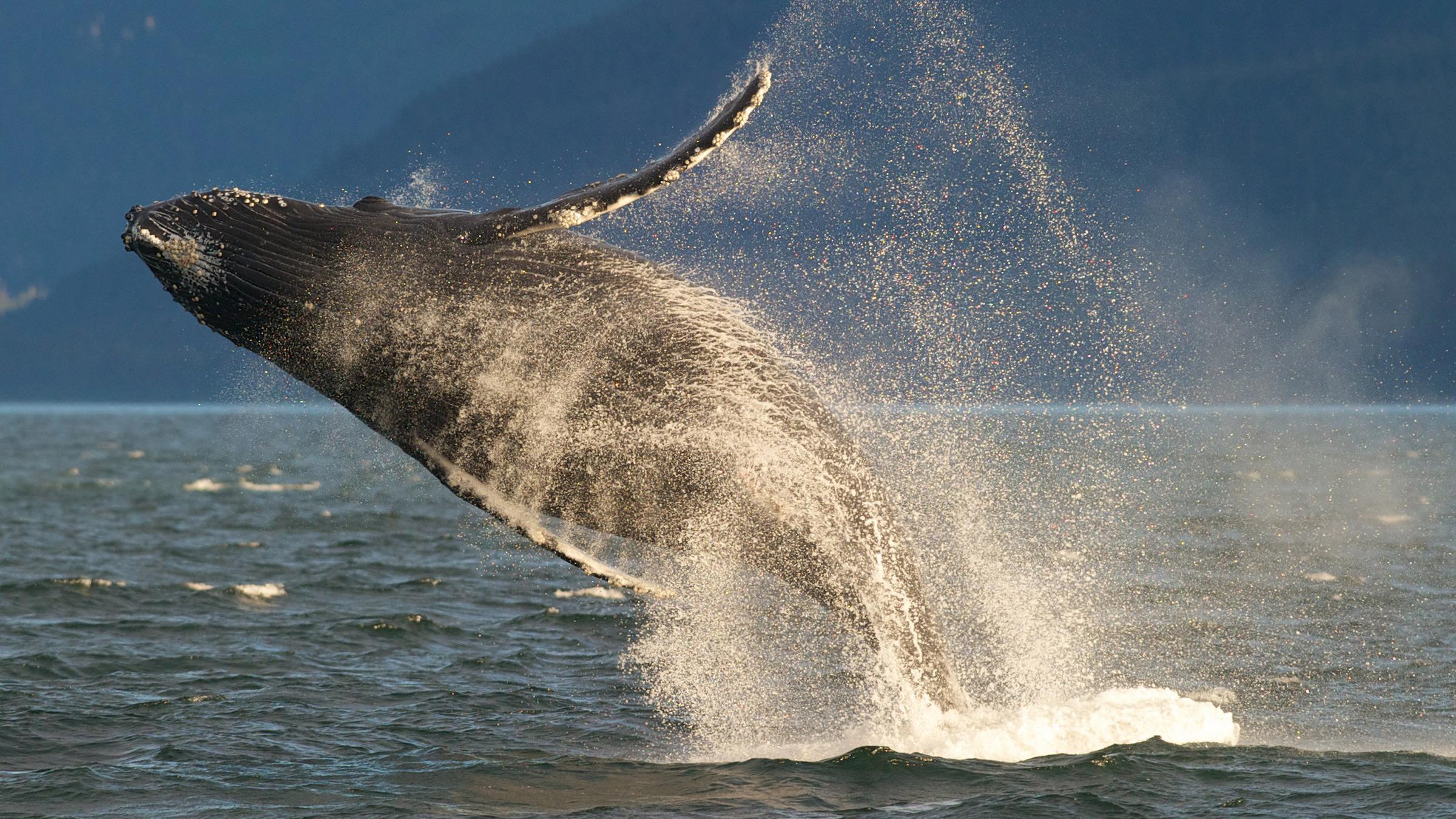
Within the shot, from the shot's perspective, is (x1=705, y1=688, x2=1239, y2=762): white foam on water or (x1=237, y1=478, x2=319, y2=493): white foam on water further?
(x1=237, y1=478, x2=319, y2=493): white foam on water

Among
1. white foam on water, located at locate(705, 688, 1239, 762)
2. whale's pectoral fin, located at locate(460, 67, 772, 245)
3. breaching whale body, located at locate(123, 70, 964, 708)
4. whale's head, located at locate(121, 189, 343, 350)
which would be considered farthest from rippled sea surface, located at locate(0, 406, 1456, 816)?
whale's pectoral fin, located at locate(460, 67, 772, 245)

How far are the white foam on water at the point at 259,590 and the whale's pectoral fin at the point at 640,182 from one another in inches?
482

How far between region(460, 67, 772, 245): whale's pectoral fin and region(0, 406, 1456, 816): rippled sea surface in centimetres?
402

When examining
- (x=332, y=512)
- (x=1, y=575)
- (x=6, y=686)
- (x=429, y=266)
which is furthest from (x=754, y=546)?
(x=332, y=512)

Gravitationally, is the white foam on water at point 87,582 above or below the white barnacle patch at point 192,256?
below

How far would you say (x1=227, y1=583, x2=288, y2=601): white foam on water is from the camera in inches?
784

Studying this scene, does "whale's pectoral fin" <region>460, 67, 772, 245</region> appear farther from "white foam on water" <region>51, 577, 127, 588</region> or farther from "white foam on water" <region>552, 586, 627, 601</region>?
"white foam on water" <region>51, 577, 127, 588</region>

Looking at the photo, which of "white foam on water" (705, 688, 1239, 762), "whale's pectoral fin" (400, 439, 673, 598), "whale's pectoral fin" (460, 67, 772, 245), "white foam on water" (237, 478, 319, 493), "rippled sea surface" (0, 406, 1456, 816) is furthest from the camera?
"white foam on water" (237, 478, 319, 493)

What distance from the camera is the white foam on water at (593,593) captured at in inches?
791

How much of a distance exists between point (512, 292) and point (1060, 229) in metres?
182

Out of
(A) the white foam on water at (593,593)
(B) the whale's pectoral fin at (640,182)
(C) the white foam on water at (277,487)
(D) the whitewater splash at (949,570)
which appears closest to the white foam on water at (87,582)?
(A) the white foam on water at (593,593)

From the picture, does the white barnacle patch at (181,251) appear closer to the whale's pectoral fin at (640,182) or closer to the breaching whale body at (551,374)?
the breaching whale body at (551,374)

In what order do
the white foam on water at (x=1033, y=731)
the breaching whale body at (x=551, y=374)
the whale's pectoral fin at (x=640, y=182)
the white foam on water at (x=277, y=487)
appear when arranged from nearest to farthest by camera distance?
the whale's pectoral fin at (x=640, y=182) → the breaching whale body at (x=551, y=374) → the white foam on water at (x=1033, y=731) → the white foam on water at (x=277, y=487)

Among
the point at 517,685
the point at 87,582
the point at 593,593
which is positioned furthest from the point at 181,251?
the point at 87,582
